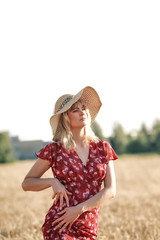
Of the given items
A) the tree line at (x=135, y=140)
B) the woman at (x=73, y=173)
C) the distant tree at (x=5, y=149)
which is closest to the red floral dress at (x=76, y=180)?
the woman at (x=73, y=173)

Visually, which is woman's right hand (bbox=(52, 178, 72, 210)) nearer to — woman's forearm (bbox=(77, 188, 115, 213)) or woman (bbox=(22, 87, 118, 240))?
woman (bbox=(22, 87, 118, 240))

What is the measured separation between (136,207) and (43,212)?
2.09 metres

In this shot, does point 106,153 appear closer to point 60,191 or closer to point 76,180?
point 76,180

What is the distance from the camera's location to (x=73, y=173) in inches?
119

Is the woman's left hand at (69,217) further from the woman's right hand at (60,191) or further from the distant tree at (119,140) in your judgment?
the distant tree at (119,140)

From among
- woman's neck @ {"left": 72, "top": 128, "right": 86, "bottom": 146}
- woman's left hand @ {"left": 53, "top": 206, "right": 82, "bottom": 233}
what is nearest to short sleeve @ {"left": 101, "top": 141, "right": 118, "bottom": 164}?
woman's neck @ {"left": 72, "top": 128, "right": 86, "bottom": 146}

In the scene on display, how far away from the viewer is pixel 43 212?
22.8 ft

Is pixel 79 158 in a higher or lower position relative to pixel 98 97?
lower

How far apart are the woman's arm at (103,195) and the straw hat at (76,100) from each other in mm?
558

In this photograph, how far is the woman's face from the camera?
3160 mm

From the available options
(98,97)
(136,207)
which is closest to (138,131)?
(136,207)

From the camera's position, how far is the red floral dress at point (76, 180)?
9.86ft

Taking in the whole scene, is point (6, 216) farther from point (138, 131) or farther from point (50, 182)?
point (138, 131)

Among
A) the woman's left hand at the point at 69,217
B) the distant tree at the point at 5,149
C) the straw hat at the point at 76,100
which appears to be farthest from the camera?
the distant tree at the point at 5,149
